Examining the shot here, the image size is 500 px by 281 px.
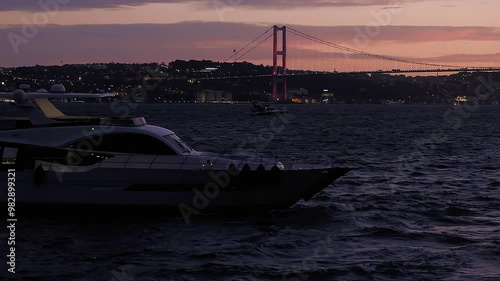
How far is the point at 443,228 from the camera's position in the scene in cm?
1597

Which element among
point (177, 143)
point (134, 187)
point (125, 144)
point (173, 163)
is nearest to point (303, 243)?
point (173, 163)

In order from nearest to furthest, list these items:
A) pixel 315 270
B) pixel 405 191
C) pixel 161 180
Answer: pixel 315 270 < pixel 161 180 < pixel 405 191

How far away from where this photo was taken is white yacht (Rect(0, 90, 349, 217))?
1577cm

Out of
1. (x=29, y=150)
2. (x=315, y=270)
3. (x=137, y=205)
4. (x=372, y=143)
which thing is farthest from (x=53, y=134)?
(x=372, y=143)

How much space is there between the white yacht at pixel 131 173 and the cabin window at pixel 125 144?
0.02 m

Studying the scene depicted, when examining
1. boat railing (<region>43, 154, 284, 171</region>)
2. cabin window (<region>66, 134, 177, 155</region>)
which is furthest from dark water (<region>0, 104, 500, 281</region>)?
cabin window (<region>66, 134, 177, 155</region>)

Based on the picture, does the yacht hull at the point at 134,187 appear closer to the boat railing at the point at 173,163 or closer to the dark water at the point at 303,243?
Answer: the boat railing at the point at 173,163

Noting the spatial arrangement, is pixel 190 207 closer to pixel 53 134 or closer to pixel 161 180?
pixel 161 180

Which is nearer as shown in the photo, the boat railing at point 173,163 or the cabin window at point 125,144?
the boat railing at point 173,163

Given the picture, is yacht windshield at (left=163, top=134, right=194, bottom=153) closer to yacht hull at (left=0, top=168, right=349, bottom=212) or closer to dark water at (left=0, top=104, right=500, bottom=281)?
yacht hull at (left=0, top=168, right=349, bottom=212)

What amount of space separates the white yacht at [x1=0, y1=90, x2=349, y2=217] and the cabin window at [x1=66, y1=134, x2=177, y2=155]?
22mm

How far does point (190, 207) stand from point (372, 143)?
29.6 metres

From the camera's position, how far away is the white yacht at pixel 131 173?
51.8 feet

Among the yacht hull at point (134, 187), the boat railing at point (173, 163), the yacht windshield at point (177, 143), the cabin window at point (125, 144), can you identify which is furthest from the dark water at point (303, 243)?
the yacht windshield at point (177, 143)
